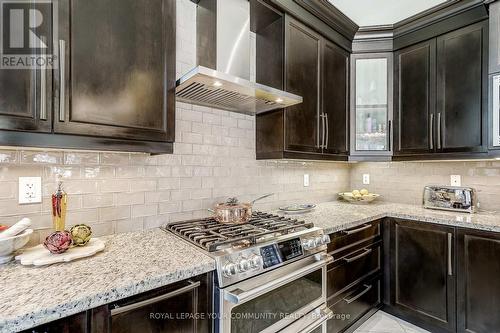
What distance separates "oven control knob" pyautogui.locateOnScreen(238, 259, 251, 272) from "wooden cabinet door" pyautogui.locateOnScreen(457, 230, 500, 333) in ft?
5.60

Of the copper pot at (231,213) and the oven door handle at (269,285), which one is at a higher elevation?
the copper pot at (231,213)

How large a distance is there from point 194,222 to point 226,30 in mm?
1310

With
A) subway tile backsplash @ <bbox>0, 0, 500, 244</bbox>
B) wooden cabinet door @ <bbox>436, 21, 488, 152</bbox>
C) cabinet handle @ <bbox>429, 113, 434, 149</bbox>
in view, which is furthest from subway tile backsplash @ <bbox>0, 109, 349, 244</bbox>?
Result: wooden cabinet door @ <bbox>436, 21, 488, 152</bbox>

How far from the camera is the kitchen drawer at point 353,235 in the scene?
1843 mm

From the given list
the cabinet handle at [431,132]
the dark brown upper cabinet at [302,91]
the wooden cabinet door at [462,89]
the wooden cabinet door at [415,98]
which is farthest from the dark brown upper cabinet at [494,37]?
the dark brown upper cabinet at [302,91]

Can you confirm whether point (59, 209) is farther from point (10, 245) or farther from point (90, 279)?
A: point (90, 279)

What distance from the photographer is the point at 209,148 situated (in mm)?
1959

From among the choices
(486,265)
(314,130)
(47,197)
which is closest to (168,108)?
(47,197)

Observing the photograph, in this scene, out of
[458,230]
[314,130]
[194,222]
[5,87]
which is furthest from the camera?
[314,130]

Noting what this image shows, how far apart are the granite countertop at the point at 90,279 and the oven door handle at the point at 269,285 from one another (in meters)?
0.16

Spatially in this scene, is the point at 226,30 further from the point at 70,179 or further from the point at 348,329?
the point at 348,329

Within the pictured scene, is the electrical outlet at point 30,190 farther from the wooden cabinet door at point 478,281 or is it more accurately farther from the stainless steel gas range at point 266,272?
the wooden cabinet door at point 478,281

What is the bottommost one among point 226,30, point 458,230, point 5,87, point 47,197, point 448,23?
point 458,230

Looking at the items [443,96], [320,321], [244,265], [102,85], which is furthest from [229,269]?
[443,96]
